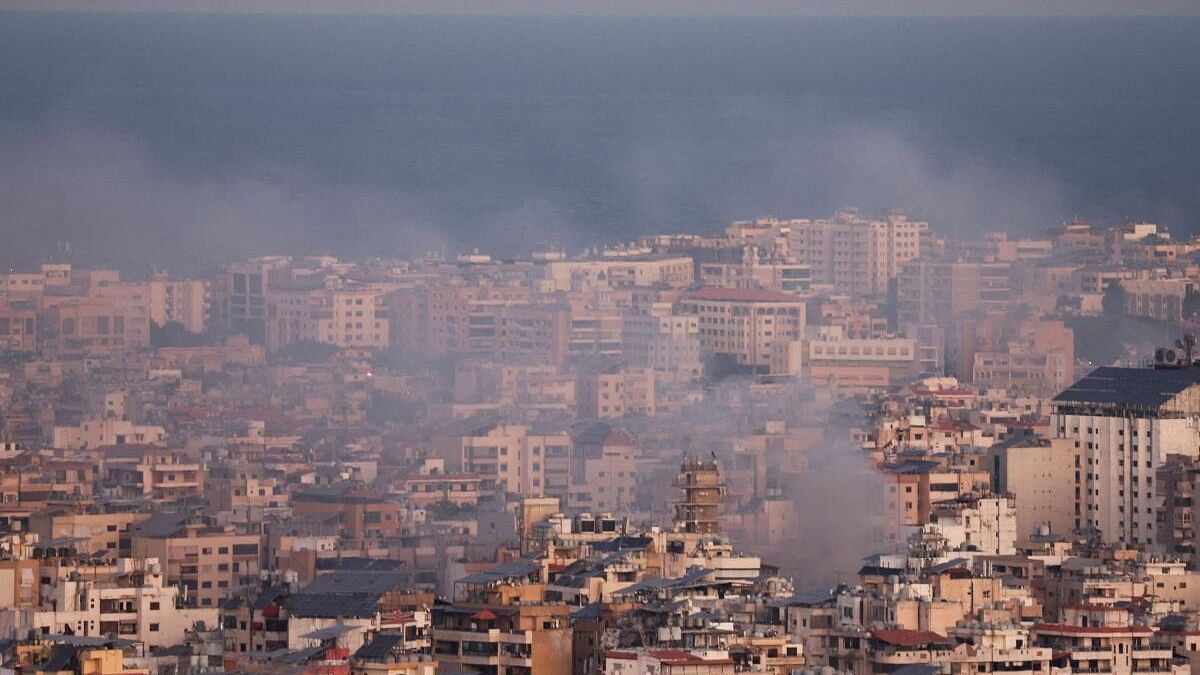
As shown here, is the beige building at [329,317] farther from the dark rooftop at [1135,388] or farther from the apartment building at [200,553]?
the apartment building at [200,553]

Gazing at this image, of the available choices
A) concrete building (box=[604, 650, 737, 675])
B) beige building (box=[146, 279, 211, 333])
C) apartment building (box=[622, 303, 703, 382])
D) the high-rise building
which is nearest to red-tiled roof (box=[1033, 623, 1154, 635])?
concrete building (box=[604, 650, 737, 675])

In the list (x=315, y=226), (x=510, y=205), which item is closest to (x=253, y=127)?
(x=510, y=205)

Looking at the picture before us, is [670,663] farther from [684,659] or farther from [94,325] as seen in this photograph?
[94,325]

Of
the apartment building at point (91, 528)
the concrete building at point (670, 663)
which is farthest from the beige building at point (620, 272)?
the concrete building at point (670, 663)

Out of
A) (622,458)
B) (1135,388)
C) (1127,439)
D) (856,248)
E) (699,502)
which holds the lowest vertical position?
(699,502)

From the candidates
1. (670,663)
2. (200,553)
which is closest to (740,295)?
(200,553)

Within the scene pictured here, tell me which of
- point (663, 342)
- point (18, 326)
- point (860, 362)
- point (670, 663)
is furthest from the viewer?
point (663, 342)
